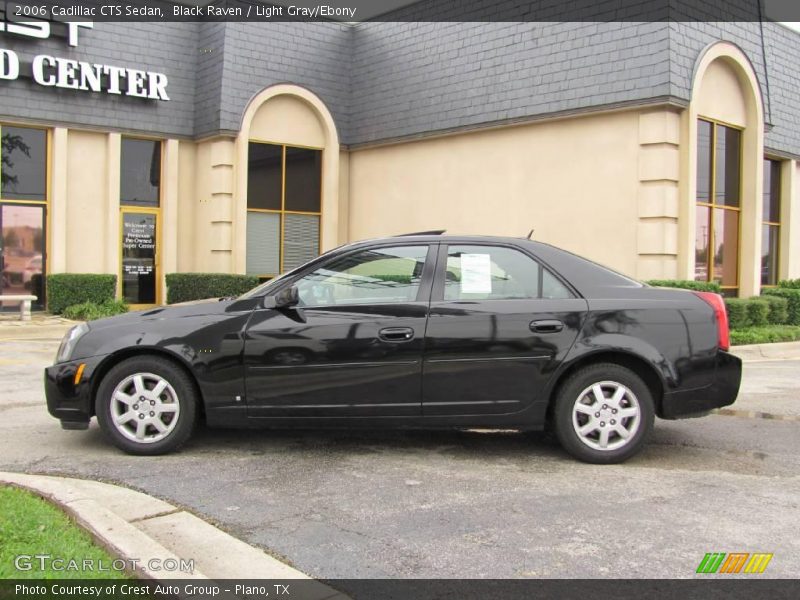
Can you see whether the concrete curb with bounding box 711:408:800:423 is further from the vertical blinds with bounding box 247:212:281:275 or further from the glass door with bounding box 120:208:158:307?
the glass door with bounding box 120:208:158:307

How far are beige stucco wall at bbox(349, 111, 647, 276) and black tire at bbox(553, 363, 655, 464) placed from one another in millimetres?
8714

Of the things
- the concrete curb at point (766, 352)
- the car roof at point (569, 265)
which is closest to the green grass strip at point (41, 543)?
the car roof at point (569, 265)

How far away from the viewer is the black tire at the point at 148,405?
5609mm

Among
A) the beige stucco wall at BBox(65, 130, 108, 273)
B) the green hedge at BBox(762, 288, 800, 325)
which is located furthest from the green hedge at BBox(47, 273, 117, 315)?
the green hedge at BBox(762, 288, 800, 325)

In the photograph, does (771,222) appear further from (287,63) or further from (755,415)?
(755,415)

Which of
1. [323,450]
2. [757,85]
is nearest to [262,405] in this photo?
[323,450]

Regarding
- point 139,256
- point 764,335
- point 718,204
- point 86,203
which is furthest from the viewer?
point 139,256

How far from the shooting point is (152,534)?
4.06m

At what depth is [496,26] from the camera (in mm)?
16031

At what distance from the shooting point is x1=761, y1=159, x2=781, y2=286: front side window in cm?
1864

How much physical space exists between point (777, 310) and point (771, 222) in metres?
4.20

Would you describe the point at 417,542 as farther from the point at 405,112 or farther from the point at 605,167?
the point at 405,112

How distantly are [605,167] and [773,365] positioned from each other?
14.8 feet

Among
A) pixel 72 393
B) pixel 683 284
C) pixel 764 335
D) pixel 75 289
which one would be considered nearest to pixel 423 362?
pixel 72 393
